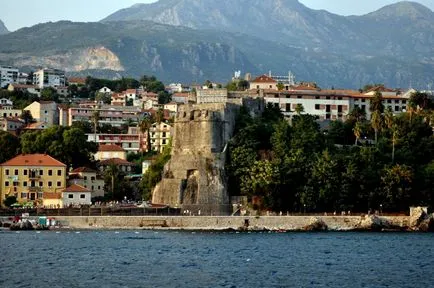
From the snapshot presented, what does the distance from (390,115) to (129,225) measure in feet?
120

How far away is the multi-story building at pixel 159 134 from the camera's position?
443 feet

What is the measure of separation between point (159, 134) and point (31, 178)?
32.6m

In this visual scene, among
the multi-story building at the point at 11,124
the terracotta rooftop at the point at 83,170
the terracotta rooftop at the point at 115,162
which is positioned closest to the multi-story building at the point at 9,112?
the multi-story building at the point at 11,124

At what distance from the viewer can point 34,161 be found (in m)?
106

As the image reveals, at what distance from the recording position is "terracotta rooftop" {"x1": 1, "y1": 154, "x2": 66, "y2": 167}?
106 metres

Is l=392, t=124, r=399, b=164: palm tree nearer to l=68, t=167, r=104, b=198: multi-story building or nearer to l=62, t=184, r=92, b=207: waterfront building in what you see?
l=62, t=184, r=92, b=207: waterfront building

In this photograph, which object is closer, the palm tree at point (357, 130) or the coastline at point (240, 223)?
the coastline at point (240, 223)

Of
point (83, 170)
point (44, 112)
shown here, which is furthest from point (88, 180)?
point (44, 112)

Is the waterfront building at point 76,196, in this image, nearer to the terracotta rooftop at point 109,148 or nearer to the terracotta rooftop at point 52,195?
the terracotta rooftop at point 52,195

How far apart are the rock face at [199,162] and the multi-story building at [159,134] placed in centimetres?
2919

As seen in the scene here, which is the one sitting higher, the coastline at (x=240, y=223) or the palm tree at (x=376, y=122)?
the palm tree at (x=376, y=122)

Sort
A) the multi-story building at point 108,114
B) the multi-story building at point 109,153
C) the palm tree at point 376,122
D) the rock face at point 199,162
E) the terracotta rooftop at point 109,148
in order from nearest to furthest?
the rock face at point 199,162 < the palm tree at point 376,122 < the multi-story building at point 109,153 < the terracotta rooftop at point 109,148 < the multi-story building at point 108,114

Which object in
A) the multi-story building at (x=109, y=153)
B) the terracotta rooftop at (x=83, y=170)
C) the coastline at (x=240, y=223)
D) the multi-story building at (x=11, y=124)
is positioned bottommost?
the coastline at (x=240, y=223)

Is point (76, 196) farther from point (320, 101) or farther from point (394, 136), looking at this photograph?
point (320, 101)
